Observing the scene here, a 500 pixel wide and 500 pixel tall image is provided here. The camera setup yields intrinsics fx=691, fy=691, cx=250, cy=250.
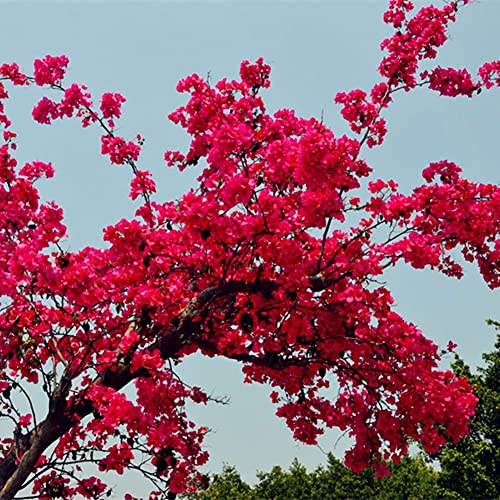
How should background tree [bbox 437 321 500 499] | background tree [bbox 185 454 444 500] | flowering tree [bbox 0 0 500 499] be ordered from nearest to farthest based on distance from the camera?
flowering tree [bbox 0 0 500 499] < background tree [bbox 437 321 500 499] < background tree [bbox 185 454 444 500]

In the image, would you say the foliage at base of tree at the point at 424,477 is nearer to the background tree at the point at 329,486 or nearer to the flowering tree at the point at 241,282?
the background tree at the point at 329,486

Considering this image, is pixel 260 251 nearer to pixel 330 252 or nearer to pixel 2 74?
pixel 330 252

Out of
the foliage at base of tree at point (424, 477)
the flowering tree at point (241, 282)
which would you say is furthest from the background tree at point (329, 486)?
the flowering tree at point (241, 282)

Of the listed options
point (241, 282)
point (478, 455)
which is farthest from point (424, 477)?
point (241, 282)

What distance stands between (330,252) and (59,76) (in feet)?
15.6

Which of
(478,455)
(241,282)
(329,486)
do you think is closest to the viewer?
(241,282)

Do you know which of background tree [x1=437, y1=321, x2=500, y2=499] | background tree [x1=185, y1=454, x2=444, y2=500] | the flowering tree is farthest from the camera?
background tree [x1=185, y1=454, x2=444, y2=500]

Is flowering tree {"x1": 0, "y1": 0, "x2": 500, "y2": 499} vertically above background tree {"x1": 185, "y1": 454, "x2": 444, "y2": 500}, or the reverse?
background tree {"x1": 185, "y1": 454, "x2": 444, "y2": 500}

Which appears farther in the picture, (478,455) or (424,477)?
(424,477)

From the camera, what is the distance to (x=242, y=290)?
8.16 m

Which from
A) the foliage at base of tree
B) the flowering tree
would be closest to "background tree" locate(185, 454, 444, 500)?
the foliage at base of tree

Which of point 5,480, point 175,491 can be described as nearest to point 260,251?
point 175,491

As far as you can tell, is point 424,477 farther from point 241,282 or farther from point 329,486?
point 241,282

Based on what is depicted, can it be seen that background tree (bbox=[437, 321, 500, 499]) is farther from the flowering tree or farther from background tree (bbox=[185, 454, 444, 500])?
the flowering tree
